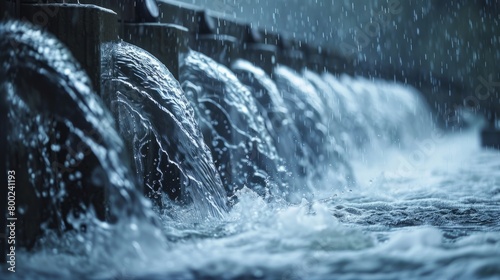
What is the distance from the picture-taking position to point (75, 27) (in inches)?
193

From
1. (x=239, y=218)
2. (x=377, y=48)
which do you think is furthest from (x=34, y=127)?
(x=377, y=48)

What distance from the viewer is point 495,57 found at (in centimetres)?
2748

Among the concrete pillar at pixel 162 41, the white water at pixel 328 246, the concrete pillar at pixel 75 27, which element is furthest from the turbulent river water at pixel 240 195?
the concrete pillar at pixel 162 41

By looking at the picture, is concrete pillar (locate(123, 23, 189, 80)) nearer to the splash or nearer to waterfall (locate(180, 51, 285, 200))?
waterfall (locate(180, 51, 285, 200))

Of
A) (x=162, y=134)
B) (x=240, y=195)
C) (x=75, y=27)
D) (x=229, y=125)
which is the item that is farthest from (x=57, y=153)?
(x=229, y=125)

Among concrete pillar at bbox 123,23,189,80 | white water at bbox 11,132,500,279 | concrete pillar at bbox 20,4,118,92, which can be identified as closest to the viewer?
white water at bbox 11,132,500,279

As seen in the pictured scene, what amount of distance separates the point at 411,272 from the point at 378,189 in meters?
4.85

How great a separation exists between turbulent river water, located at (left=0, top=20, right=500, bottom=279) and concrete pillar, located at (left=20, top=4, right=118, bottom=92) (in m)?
0.25

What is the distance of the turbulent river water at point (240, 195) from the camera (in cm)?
384

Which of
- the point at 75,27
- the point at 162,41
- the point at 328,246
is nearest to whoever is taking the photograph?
the point at 328,246

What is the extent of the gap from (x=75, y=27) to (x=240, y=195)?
2358mm

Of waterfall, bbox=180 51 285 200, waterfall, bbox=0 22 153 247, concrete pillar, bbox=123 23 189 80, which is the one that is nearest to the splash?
waterfall, bbox=0 22 153 247

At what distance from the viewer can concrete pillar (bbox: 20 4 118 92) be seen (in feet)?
16.0

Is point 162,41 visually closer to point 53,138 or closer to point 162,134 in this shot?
point 162,134
